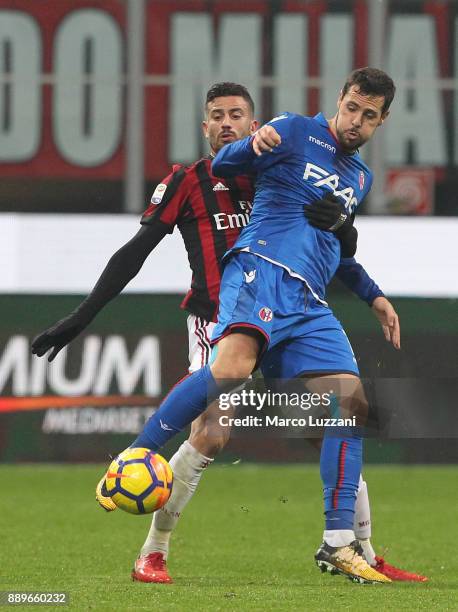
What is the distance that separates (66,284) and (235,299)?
6702 millimetres

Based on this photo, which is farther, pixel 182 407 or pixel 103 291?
pixel 103 291

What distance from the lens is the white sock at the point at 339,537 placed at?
5.39 meters

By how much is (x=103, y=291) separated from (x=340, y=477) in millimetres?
1176

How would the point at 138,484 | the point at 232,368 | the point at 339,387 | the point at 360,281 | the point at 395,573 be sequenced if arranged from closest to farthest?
the point at 138,484 < the point at 232,368 < the point at 339,387 < the point at 395,573 < the point at 360,281

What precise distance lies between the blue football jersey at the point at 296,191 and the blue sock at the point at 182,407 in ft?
1.84

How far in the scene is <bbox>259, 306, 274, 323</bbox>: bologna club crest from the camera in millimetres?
5316

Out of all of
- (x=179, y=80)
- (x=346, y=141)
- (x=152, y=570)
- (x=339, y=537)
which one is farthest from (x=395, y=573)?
(x=179, y=80)

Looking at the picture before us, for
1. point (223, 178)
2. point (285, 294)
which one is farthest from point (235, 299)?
point (223, 178)

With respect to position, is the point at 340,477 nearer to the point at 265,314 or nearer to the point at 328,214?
the point at 265,314

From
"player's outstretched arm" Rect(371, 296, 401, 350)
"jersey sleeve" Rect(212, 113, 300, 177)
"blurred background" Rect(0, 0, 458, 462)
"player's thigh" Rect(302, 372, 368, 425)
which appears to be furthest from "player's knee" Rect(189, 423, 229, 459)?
"blurred background" Rect(0, 0, 458, 462)

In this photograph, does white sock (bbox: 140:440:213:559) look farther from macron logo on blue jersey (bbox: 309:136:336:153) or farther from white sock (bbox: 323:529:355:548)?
macron logo on blue jersey (bbox: 309:136:336:153)

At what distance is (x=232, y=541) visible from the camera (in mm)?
7305

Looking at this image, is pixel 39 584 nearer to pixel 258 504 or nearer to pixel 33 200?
pixel 258 504

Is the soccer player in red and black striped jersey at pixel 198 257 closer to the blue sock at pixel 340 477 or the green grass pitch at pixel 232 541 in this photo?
the green grass pitch at pixel 232 541
